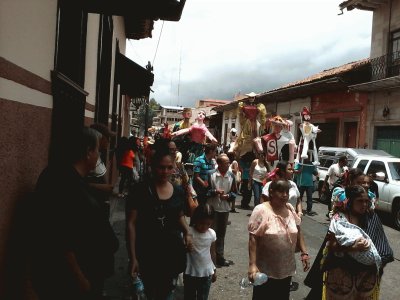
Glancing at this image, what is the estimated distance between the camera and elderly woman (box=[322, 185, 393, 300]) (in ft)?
11.2

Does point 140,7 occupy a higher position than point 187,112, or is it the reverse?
point 140,7

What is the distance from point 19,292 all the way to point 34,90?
4.42ft

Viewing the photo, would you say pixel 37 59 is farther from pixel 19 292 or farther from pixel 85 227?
pixel 19 292

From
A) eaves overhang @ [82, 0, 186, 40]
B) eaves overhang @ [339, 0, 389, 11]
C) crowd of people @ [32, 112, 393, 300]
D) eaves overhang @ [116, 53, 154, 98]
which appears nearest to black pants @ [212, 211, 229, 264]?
crowd of people @ [32, 112, 393, 300]

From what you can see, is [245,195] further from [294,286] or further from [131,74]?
[294,286]

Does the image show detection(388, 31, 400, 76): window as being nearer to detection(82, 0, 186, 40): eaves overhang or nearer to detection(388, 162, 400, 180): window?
detection(388, 162, 400, 180): window

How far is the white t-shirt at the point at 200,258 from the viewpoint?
11.8 ft

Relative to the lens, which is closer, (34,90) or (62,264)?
(62,264)

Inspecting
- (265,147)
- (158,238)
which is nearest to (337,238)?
(158,238)

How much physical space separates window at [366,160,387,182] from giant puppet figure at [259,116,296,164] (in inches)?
177

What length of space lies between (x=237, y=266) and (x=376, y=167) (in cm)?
672

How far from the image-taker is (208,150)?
5.89 m

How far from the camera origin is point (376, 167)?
1082cm

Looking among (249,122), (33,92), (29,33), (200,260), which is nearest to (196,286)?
(200,260)
